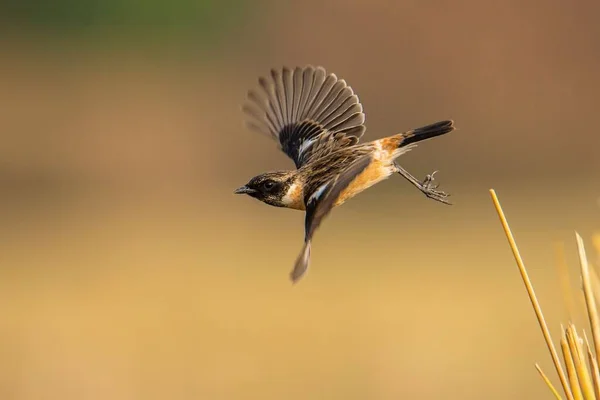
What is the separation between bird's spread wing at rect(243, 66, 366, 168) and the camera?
303cm

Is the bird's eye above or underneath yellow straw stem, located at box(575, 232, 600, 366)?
above

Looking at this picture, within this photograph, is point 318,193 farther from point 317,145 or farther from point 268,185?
point 317,145

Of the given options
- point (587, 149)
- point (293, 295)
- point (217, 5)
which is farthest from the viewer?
point (217, 5)

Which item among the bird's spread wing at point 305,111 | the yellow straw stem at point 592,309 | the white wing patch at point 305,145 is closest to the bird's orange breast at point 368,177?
the bird's spread wing at point 305,111

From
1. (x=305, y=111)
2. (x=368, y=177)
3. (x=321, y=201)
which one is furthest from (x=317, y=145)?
(x=321, y=201)

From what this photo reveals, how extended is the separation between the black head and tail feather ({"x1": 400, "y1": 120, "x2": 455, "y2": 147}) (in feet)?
0.88

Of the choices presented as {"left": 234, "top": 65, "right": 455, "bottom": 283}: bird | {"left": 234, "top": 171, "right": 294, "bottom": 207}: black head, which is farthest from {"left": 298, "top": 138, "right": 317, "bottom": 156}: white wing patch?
{"left": 234, "top": 171, "right": 294, "bottom": 207}: black head

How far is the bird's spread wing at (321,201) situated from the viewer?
1.90m

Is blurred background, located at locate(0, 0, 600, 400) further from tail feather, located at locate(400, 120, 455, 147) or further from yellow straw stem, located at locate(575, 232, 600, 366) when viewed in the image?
yellow straw stem, located at locate(575, 232, 600, 366)

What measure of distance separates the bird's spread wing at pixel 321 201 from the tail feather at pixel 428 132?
189 millimetres

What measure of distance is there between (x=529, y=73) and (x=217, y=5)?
4.02 m

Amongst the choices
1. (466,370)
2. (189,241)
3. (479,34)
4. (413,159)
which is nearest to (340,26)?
(479,34)

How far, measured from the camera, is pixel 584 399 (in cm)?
150

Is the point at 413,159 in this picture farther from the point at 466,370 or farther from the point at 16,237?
the point at 466,370
